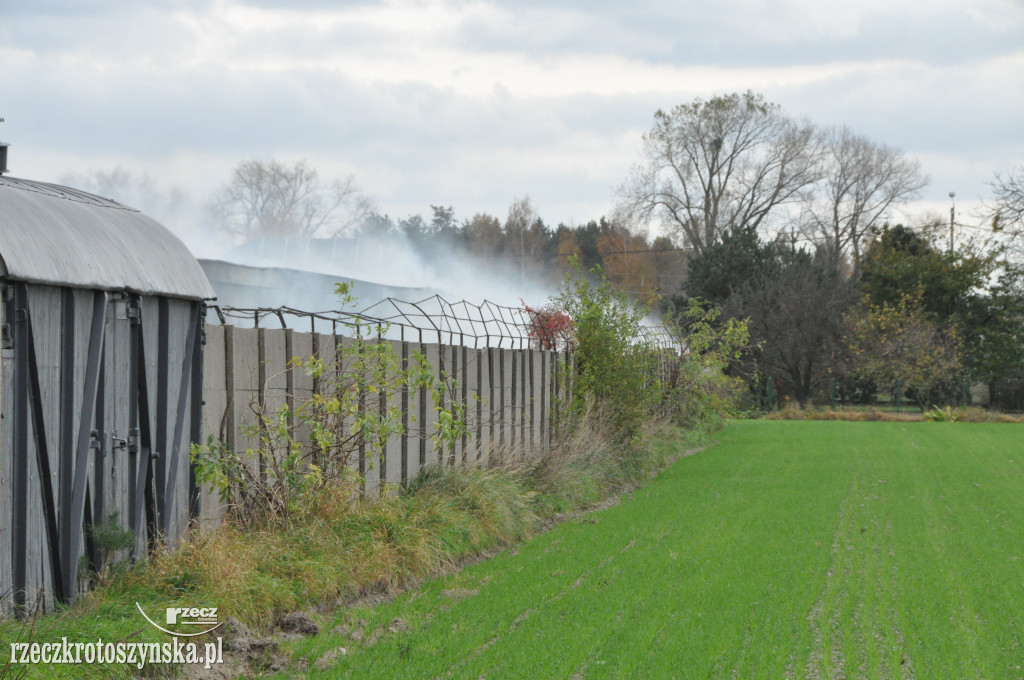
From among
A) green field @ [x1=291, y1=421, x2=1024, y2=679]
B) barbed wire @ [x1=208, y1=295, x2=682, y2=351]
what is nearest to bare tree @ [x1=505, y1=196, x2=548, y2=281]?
barbed wire @ [x1=208, y1=295, x2=682, y2=351]

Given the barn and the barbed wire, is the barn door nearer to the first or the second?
the barn

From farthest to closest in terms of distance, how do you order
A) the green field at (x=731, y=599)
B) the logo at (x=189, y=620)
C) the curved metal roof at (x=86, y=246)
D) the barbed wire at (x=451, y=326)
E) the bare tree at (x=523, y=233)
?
the bare tree at (x=523, y=233) < the barbed wire at (x=451, y=326) < the green field at (x=731, y=599) < the curved metal roof at (x=86, y=246) < the logo at (x=189, y=620)

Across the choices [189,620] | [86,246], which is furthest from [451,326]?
[189,620]

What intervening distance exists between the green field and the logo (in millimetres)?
537

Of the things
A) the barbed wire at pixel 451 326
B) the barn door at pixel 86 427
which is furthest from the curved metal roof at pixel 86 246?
the barbed wire at pixel 451 326

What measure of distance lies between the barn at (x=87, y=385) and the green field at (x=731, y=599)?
60.0 inches

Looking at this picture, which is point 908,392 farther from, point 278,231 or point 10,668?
point 10,668

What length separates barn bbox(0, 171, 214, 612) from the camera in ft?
18.6

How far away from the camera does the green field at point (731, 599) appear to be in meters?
6.04

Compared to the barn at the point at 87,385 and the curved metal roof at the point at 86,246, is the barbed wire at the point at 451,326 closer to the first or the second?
the curved metal roof at the point at 86,246

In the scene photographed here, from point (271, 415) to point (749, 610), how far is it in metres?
4.10

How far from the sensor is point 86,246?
6.35 meters

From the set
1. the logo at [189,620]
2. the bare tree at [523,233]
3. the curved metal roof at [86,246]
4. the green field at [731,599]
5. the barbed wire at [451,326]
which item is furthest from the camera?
the bare tree at [523,233]

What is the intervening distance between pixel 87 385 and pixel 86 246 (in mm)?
904
